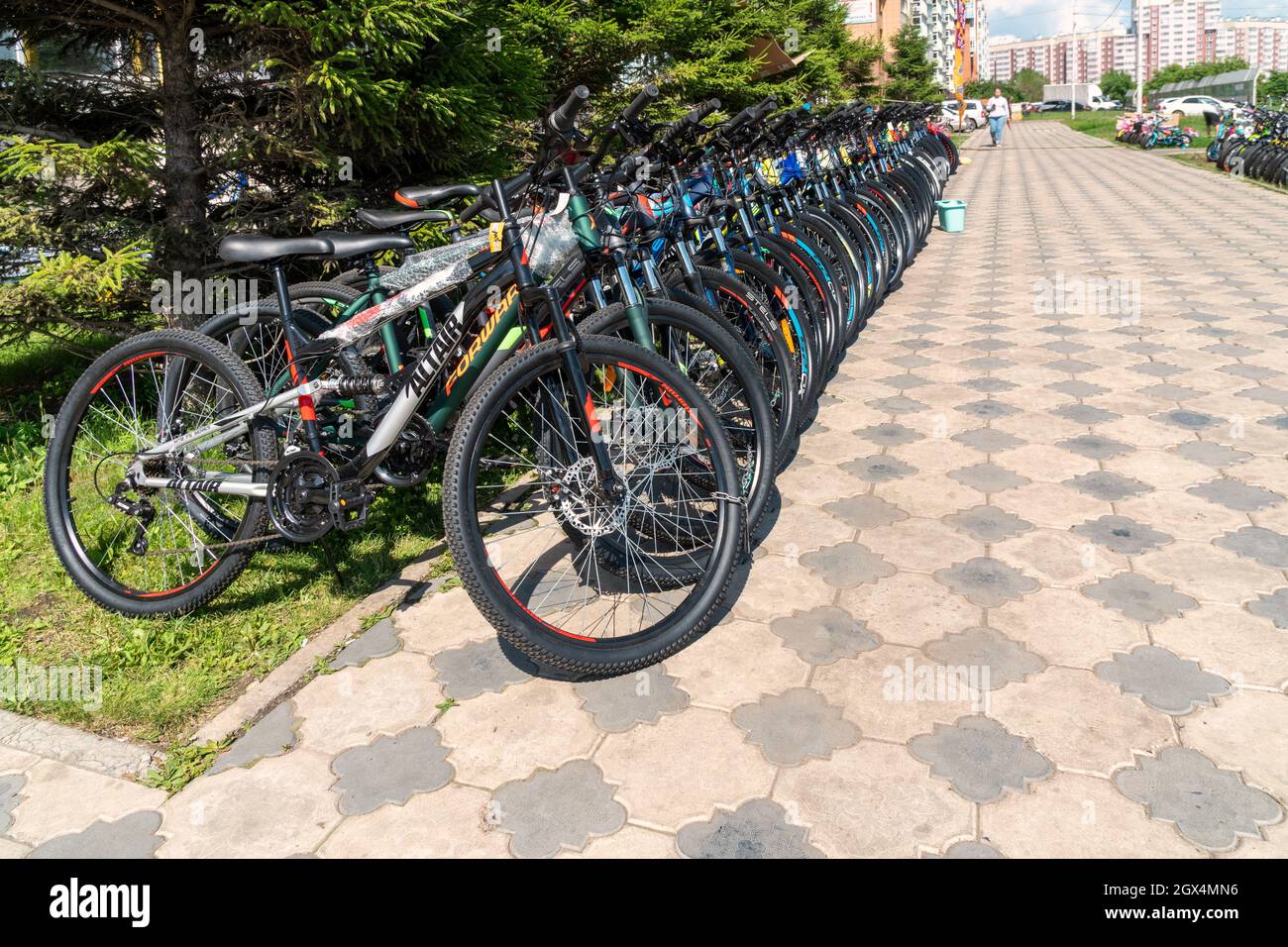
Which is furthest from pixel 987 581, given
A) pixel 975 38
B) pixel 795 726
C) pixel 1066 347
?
pixel 975 38

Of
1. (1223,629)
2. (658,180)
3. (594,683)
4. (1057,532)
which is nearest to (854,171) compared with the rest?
(658,180)

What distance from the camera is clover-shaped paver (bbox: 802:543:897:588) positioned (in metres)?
3.37

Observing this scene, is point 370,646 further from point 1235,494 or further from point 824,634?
point 1235,494

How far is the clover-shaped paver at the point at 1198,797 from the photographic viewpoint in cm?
213

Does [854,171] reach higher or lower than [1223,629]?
higher

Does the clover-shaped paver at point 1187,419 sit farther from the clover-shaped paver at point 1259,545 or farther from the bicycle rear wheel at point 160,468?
the bicycle rear wheel at point 160,468

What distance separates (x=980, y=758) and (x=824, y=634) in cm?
70

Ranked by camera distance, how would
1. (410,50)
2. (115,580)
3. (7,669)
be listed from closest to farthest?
(7,669) → (115,580) → (410,50)

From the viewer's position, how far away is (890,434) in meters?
4.78
